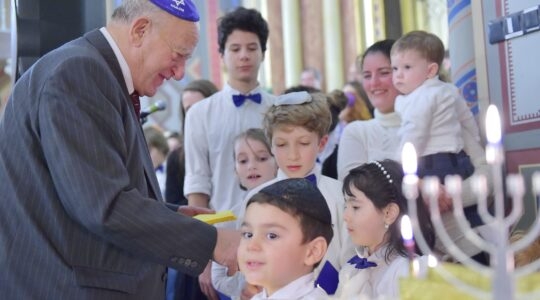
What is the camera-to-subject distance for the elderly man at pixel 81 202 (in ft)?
9.12

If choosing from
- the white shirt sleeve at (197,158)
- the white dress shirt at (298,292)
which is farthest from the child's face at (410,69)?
the white dress shirt at (298,292)

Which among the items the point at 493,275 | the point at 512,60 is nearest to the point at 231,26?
the point at 512,60

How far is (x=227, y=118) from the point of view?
4934 millimetres

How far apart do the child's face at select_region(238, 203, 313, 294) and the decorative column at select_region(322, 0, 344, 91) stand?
8916 mm

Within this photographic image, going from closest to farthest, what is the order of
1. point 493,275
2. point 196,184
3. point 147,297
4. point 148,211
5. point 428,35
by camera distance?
point 493,275, point 148,211, point 147,297, point 428,35, point 196,184

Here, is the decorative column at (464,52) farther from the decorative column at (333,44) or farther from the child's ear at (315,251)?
the decorative column at (333,44)

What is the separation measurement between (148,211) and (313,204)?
0.57 meters

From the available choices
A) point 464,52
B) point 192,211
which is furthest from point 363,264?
point 464,52

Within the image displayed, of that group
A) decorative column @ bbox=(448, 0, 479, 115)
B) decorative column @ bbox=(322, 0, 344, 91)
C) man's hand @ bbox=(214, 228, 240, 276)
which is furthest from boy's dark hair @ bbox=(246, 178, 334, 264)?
decorative column @ bbox=(322, 0, 344, 91)

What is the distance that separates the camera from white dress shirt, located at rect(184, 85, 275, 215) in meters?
4.82

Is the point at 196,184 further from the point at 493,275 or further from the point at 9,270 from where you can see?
the point at 493,275

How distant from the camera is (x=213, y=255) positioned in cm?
298

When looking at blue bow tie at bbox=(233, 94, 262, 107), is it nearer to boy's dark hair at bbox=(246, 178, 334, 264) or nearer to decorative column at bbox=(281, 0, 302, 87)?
boy's dark hair at bbox=(246, 178, 334, 264)

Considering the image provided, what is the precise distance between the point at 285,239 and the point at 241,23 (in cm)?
236
